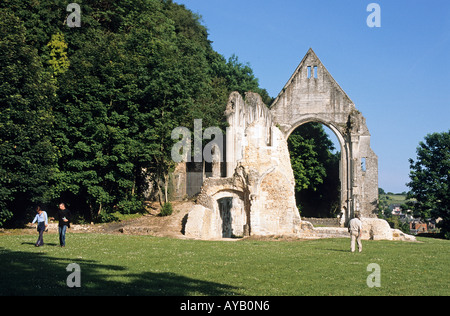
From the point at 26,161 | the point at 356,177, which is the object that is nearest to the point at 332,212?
the point at 356,177

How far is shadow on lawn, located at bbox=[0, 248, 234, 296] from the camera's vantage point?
884 cm

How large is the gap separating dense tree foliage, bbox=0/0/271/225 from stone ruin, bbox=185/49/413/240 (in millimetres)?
4891

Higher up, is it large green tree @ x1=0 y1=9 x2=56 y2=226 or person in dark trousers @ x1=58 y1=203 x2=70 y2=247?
large green tree @ x1=0 y1=9 x2=56 y2=226

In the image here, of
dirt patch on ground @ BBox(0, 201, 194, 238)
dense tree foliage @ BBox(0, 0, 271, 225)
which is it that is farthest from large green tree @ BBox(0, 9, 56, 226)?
dirt patch on ground @ BBox(0, 201, 194, 238)

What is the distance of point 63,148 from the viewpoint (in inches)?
1129

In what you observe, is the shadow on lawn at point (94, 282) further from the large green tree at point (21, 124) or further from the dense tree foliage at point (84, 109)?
the dense tree foliage at point (84, 109)

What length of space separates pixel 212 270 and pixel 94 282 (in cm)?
338

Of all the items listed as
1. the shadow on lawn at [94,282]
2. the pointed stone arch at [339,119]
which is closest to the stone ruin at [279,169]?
the pointed stone arch at [339,119]

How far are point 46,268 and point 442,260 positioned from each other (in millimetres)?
12405

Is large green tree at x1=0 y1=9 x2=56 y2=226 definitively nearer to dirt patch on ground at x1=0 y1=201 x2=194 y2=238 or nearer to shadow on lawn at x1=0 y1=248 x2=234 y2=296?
dirt patch on ground at x1=0 y1=201 x2=194 y2=238

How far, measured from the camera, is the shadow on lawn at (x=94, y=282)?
884 cm

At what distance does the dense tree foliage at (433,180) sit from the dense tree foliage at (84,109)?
1799 cm

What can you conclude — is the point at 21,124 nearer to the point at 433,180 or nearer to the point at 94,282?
the point at 94,282
